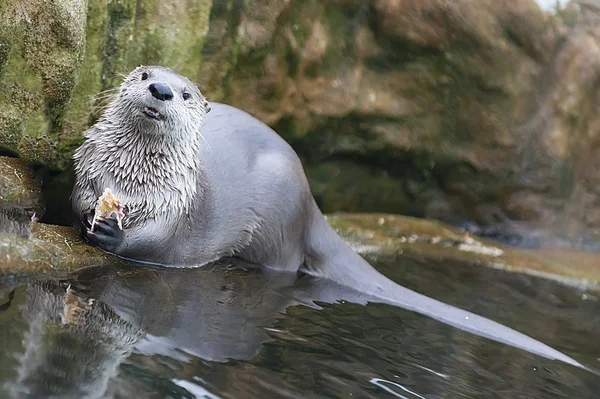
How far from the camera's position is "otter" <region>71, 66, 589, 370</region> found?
2934 mm

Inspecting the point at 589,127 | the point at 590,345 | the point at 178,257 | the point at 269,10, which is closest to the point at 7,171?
the point at 178,257

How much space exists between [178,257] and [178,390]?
1.37 m

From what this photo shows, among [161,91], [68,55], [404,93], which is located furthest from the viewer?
[404,93]

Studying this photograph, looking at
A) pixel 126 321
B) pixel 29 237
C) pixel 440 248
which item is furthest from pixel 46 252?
pixel 440 248

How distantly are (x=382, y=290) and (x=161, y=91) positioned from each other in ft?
4.12

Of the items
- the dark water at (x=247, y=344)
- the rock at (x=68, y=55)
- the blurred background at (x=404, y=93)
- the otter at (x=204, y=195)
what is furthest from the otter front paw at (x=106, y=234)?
the rock at (x=68, y=55)

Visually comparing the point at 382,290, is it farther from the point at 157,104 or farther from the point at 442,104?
the point at 442,104

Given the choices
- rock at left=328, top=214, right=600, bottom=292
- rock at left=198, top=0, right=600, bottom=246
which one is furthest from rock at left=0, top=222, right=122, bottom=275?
rock at left=328, top=214, right=600, bottom=292

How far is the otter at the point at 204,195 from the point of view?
2.93 m

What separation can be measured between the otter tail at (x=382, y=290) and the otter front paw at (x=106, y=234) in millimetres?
969

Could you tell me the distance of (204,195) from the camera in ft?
10.6

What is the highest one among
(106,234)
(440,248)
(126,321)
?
(440,248)

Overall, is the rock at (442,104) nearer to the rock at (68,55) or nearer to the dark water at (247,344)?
the rock at (68,55)

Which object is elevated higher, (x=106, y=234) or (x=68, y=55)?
(x=68, y=55)
